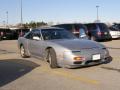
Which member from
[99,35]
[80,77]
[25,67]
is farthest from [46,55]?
[99,35]

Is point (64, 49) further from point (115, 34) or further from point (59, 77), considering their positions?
point (115, 34)

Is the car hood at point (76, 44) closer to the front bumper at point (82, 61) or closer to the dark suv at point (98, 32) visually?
the front bumper at point (82, 61)

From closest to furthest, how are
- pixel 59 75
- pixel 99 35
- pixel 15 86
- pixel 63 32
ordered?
pixel 15 86 → pixel 59 75 → pixel 63 32 → pixel 99 35

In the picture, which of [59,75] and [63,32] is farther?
[63,32]

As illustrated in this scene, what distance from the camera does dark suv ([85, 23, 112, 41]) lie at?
2509 cm

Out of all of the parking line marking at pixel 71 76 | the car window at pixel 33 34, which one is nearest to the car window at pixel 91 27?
the car window at pixel 33 34

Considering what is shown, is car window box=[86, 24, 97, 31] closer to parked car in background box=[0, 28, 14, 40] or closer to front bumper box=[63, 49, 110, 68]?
parked car in background box=[0, 28, 14, 40]

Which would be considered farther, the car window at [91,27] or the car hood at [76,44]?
the car window at [91,27]

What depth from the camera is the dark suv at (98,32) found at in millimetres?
25094

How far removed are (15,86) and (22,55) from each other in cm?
579

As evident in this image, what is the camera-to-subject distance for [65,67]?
975 cm

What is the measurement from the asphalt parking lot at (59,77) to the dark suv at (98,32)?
1422cm

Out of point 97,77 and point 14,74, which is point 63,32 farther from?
point 97,77

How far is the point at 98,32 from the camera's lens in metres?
25.2
